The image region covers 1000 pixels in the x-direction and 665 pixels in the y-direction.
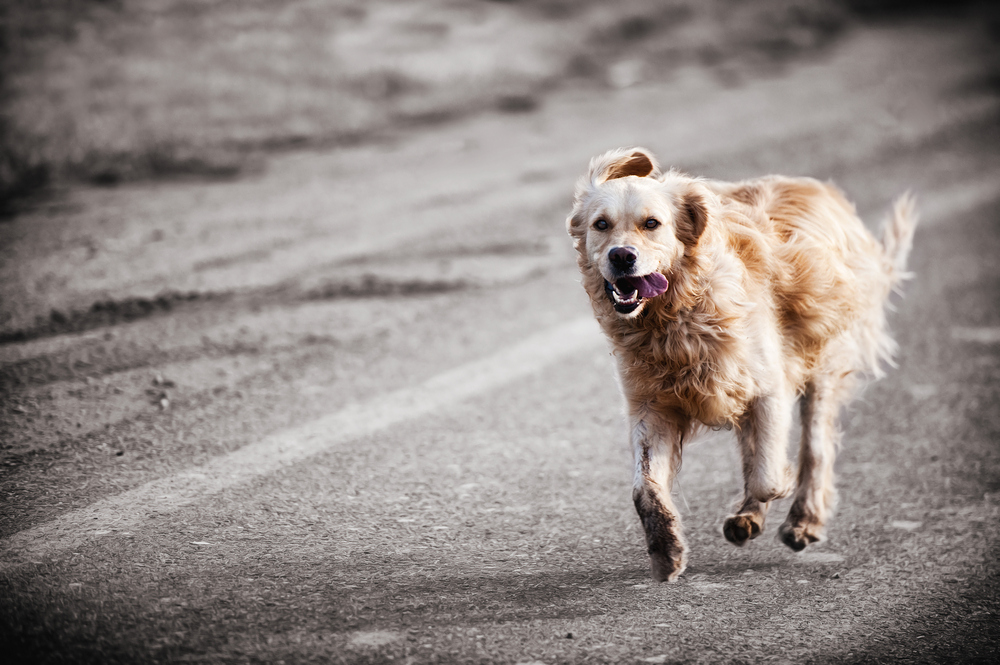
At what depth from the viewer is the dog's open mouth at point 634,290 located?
344 centimetres

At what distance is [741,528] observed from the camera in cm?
354

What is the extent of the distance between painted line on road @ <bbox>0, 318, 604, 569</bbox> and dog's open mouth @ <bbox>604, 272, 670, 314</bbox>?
66.6 inches

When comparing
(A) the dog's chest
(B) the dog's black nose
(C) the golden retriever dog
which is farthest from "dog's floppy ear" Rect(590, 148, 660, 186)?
(A) the dog's chest

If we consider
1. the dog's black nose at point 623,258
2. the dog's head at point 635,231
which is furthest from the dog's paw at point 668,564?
the dog's black nose at point 623,258

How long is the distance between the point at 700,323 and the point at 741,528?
794mm

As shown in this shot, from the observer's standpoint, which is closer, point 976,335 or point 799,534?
point 799,534

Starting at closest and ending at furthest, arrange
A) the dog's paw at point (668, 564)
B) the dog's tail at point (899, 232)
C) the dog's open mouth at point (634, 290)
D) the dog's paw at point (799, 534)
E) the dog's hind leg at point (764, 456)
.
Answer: the dog's paw at point (668, 564)
the dog's open mouth at point (634, 290)
the dog's hind leg at point (764, 456)
the dog's paw at point (799, 534)
the dog's tail at point (899, 232)

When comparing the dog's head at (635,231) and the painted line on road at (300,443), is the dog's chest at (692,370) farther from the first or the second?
the painted line on road at (300,443)

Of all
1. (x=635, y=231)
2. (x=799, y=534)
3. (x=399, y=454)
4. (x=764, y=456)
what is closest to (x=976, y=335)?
(x=799, y=534)

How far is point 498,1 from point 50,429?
10.9 meters

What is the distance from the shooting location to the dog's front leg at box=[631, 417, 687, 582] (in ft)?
10.9

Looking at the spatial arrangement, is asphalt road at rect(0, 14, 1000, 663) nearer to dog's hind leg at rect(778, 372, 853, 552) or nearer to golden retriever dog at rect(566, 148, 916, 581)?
dog's hind leg at rect(778, 372, 853, 552)

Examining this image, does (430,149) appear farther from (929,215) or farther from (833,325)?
(833,325)

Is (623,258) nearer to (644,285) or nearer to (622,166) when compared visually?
(644,285)
